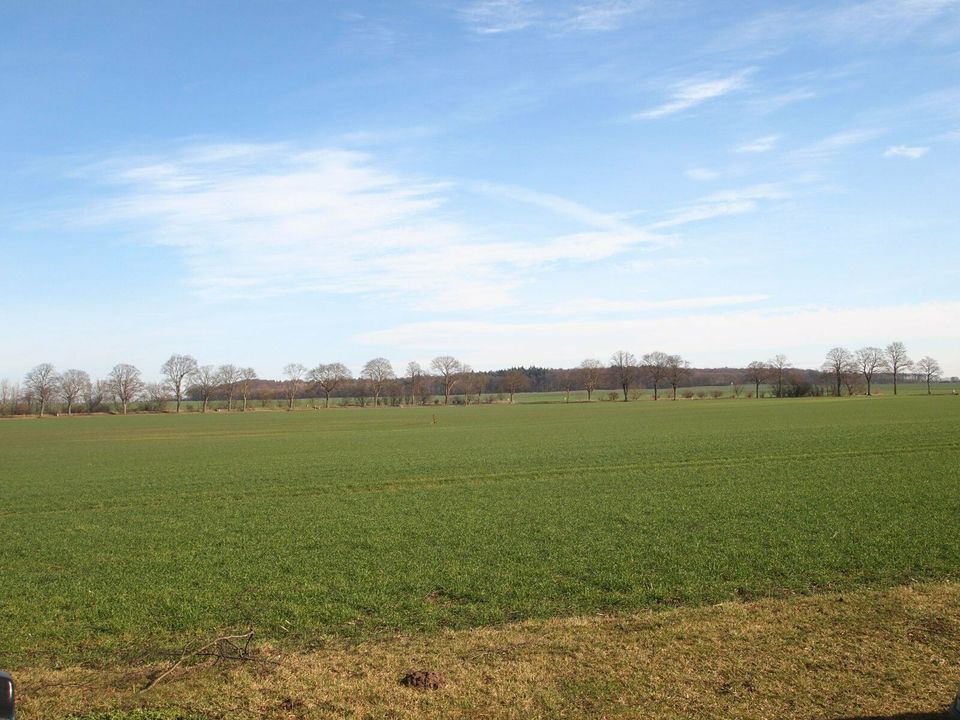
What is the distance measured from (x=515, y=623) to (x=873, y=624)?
4114 millimetres

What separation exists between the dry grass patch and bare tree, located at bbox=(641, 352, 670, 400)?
152321 millimetres

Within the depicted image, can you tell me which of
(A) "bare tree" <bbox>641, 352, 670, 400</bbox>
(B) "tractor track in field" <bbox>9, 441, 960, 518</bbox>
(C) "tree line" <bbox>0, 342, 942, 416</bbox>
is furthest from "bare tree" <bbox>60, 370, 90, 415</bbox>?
(B) "tractor track in field" <bbox>9, 441, 960, 518</bbox>

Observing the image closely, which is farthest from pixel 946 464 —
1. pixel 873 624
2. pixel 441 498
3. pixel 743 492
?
pixel 873 624

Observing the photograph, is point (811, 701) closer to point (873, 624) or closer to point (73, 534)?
point (873, 624)

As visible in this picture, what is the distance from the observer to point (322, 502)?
71.8 feet

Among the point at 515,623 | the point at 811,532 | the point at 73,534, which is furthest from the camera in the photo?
the point at 73,534

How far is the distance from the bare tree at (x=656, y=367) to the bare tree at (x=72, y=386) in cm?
11473

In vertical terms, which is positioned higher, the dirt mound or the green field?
the dirt mound

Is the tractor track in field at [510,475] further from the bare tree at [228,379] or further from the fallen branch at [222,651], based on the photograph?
the bare tree at [228,379]

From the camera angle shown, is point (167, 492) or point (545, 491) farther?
point (167, 492)

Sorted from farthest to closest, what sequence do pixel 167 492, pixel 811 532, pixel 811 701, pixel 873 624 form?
1. pixel 167 492
2. pixel 811 532
3. pixel 873 624
4. pixel 811 701

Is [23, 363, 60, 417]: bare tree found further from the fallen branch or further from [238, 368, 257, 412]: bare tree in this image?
the fallen branch

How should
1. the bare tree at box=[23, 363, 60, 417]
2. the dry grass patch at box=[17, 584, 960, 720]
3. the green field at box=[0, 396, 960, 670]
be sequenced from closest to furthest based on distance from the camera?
the dry grass patch at box=[17, 584, 960, 720] → the green field at box=[0, 396, 960, 670] → the bare tree at box=[23, 363, 60, 417]

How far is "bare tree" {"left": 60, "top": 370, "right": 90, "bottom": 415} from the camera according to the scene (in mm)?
146000
